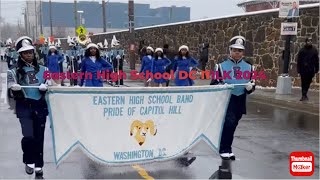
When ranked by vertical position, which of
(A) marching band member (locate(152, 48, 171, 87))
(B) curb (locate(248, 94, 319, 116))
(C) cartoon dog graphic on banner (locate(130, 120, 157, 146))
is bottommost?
(B) curb (locate(248, 94, 319, 116))

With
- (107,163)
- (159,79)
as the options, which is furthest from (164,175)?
(159,79)

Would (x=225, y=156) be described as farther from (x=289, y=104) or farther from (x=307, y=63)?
(x=307, y=63)

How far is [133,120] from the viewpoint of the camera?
636cm

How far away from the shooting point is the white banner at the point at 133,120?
242 inches

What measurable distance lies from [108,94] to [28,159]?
1.42 meters

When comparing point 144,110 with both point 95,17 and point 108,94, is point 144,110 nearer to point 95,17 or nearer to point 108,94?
point 108,94

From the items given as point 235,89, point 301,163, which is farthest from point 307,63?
point 235,89

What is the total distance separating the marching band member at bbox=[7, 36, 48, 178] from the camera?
6.33 meters

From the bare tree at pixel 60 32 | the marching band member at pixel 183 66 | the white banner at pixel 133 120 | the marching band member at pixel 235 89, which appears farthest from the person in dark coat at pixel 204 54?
the bare tree at pixel 60 32

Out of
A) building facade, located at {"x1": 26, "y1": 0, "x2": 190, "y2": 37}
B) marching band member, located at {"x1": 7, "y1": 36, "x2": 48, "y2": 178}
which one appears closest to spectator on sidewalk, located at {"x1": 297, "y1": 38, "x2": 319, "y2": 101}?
marching band member, located at {"x1": 7, "y1": 36, "x2": 48, "y2": 178}

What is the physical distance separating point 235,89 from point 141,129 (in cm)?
150

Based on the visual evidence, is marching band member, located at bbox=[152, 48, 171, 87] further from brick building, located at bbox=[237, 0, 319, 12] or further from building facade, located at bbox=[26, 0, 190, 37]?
building facade, located at bbox=[26, 0, 190, 37]

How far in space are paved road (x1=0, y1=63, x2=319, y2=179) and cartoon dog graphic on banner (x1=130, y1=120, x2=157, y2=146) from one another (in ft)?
1.87

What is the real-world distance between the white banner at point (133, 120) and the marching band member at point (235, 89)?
22 cm
